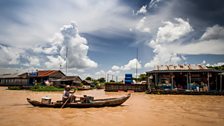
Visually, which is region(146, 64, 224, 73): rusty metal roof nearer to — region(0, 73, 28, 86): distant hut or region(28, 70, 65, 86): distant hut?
region(28, 70, 65, 86): distant hut

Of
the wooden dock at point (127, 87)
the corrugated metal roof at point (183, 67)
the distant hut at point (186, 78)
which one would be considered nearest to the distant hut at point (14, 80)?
the wooden dock at point (127, 87)

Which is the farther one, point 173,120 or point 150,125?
point 173,120

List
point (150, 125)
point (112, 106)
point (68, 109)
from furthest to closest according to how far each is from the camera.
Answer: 1. point (112, 106)
2. point (68, 109)
3. point (150, 125)

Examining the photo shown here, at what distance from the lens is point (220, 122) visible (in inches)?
336

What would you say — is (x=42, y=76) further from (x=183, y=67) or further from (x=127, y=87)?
(x=183, y=67)

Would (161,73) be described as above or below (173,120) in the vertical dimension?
above

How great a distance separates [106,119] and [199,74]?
63.2 ft

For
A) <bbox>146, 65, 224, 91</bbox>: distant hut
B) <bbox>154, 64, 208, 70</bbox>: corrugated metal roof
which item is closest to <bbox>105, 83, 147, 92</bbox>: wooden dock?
<bbox>146, 65, 224, 91</bbox>: distant hut

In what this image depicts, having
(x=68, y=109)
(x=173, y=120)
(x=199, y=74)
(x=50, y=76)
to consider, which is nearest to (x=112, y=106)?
(x=68, y=109)

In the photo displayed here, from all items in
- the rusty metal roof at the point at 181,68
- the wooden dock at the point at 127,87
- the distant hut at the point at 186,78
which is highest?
the rusty metal roof at the point at 181,68

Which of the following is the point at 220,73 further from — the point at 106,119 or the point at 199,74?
the point at 106,119

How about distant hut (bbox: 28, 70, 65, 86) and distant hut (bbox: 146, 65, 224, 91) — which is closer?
distant hut (bbox: 146, 65, 224, 91)

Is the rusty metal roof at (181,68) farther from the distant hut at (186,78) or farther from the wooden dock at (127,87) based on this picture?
the wooden dock at (127,87)

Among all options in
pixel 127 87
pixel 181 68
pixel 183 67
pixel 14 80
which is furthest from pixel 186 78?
pixel 14 80
